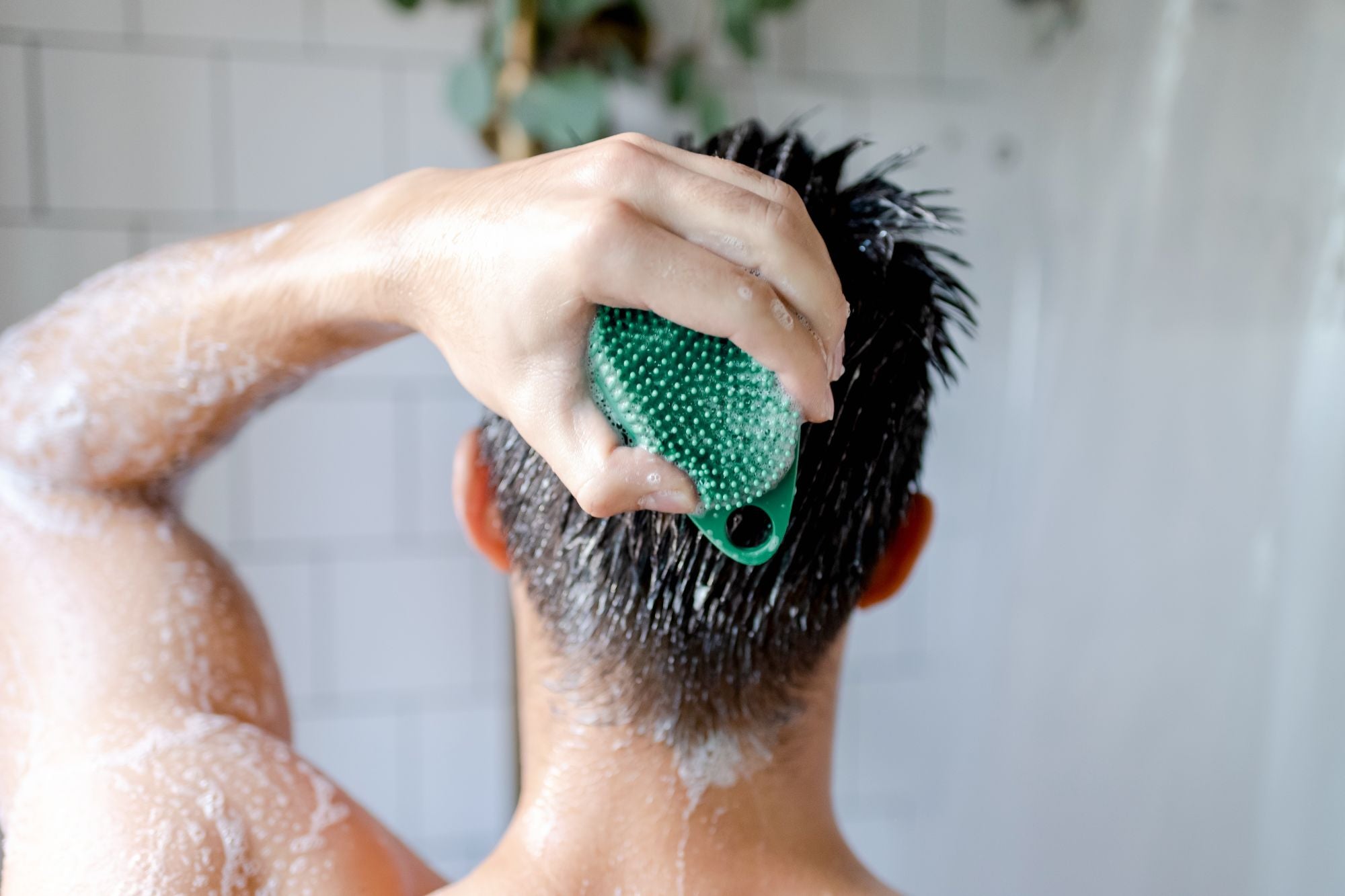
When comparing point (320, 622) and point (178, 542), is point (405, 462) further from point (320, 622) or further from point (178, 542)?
point (178, 542)

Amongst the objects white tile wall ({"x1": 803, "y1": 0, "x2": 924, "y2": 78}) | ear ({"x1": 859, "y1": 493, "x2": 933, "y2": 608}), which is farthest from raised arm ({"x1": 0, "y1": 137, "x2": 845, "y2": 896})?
white tile wall ({"x1": 803, "y1": 0, "x2": 924, "y2": 78})

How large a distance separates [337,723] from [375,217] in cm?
94

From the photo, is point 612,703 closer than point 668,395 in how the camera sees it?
No

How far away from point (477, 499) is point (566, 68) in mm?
662

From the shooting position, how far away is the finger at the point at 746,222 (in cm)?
25

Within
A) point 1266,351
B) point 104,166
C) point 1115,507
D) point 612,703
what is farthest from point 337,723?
point 1266,351

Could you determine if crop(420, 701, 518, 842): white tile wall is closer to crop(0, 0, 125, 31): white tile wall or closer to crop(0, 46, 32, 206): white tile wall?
crop(0, 46, 32, 206): white tile wall

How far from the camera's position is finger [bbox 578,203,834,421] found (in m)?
0.25

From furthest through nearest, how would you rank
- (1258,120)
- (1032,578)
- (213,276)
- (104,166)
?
(1032,578) → (104,166) → (1258,120) → (213,276)

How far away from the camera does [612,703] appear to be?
17.4 inches

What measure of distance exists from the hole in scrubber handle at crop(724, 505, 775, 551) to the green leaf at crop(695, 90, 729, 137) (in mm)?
737

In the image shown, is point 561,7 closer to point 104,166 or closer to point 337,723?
point 104,166

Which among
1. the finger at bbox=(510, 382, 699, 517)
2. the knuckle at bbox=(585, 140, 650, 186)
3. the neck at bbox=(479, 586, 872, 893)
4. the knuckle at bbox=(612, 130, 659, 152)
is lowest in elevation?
the neck at bbox=(479, 586, 872, 893)

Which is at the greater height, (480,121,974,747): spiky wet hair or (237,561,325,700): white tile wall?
(480,121,974,747): spiky wet hair
